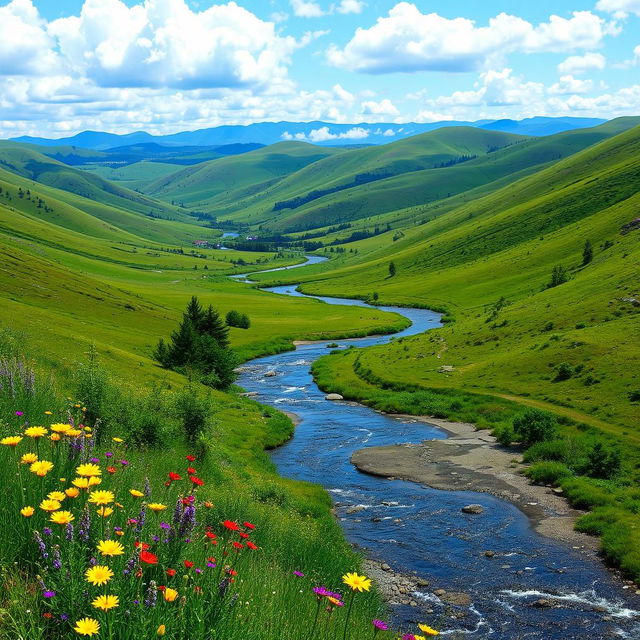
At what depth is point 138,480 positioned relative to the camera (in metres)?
11.0

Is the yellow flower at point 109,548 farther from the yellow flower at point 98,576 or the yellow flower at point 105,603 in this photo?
the yellow flower at point 105,603

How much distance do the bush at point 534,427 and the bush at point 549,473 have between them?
6437 mm

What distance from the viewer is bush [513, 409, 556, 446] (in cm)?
4869

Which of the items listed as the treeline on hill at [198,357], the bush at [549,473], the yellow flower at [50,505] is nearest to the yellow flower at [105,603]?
the yellow flower at [50,505]

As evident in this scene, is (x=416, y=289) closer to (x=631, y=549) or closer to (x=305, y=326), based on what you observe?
(x=305, y=326)

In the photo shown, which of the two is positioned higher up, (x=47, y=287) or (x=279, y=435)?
(x=47, y=287)

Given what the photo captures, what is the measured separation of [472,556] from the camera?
29062mm

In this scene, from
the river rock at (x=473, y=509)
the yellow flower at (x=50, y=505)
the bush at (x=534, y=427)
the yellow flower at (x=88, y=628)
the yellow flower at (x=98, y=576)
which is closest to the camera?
the yellow flower at (x=88, y=628)

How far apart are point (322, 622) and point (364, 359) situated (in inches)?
3246

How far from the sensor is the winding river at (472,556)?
2288 cm

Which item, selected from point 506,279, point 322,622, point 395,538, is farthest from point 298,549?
point 506,279

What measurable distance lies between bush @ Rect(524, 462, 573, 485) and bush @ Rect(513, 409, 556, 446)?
6.44 meters

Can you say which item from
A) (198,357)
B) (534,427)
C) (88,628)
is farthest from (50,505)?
(198,357)

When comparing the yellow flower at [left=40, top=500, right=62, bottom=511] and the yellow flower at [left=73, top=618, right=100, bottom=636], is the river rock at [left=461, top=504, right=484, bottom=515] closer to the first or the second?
the yellow flower at [left=40, top=500, right=62, bottom=511]
